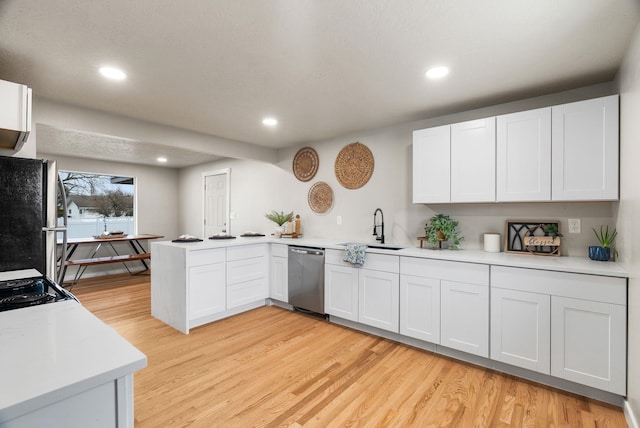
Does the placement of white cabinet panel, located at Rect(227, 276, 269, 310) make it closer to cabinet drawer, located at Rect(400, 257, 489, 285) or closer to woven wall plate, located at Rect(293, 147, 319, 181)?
woven wall plate, located at Rect(293, 147, 319, 181)

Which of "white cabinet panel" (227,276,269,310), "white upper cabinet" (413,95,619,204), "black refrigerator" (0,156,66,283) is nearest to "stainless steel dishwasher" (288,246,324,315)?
"white cabinet panel" (227,276,269,310)

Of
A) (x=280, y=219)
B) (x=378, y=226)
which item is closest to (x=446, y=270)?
(x=378, y=226)

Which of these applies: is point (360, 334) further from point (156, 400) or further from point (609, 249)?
point (609, 249)

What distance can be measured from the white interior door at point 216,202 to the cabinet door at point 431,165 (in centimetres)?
391

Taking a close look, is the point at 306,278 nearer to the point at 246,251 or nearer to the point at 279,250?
the point at 279,250

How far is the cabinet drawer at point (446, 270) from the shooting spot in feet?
7.93

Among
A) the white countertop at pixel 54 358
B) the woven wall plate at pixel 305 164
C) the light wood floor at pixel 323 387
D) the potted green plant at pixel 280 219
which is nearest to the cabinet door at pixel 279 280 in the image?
the potted green plant at pixel 280 219

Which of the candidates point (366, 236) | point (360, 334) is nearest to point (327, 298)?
point (360, 334)

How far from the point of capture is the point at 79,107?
294cm

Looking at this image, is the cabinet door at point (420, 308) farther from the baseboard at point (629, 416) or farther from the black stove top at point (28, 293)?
the black stove top at point (28, 293)

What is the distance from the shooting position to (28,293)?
4.75 ft

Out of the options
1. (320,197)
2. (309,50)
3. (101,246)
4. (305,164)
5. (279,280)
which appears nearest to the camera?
(309,50)

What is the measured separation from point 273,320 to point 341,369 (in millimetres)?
1280

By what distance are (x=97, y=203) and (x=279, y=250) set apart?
173 inches
